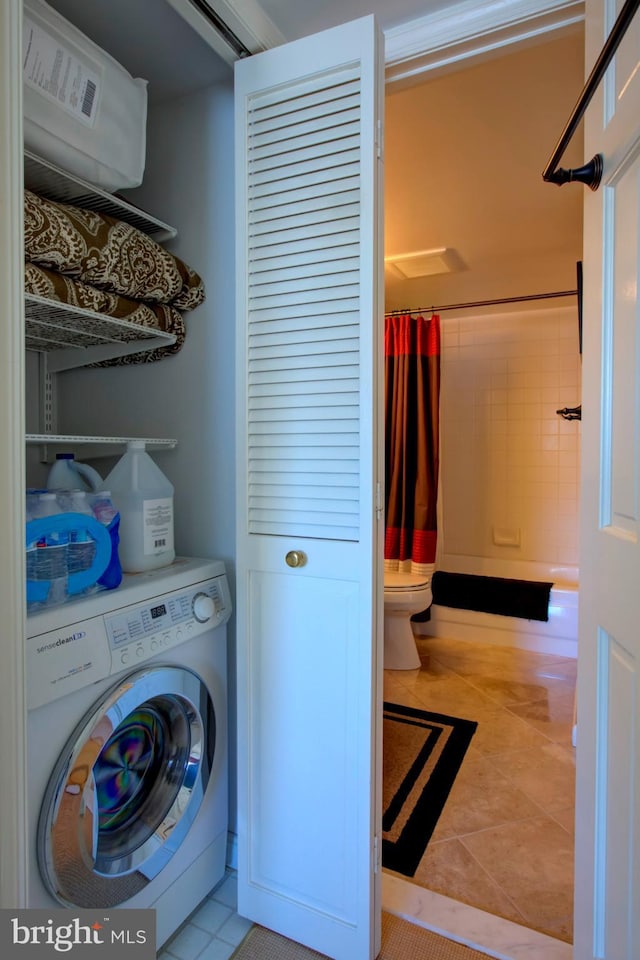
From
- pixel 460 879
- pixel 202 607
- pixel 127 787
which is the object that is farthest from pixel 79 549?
pixel 460 879

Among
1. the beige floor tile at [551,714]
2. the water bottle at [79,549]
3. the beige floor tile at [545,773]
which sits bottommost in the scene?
the beige floor tile at [545,773]

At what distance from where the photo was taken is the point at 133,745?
1143 millimetres

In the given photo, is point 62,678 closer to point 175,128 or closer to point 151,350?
point 151,350

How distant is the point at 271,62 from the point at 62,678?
140cm

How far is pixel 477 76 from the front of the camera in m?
1.46

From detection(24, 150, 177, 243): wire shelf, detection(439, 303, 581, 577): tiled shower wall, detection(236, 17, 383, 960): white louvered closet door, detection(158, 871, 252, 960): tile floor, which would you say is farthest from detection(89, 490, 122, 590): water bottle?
detection(439, 303, 581, 577): tiled shower wall

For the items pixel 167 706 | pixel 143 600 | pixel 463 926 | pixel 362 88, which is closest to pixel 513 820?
pixel 463 926

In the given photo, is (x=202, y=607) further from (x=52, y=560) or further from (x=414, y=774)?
(x=414, y=774)

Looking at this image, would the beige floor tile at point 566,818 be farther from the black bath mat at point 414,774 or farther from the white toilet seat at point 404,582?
the white toilet seat at point 404,582

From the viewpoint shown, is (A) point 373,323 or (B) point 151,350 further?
(B) point 151,350

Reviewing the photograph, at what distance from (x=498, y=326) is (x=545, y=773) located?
292 cm

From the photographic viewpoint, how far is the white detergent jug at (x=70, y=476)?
4.32 ft

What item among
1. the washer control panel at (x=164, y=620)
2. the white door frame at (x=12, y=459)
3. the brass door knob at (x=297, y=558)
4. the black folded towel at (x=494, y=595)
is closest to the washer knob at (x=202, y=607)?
the washer control panel at (x=164, y=620)

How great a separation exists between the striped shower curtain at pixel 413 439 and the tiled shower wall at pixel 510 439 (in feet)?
2.78
